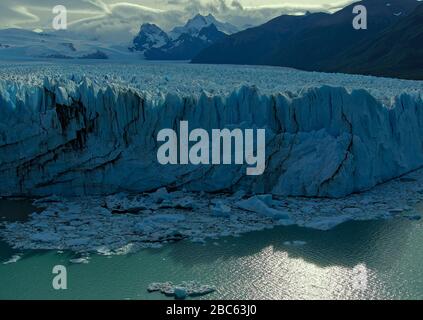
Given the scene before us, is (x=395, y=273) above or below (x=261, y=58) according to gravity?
below

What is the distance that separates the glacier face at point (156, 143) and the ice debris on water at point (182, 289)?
5547 mm

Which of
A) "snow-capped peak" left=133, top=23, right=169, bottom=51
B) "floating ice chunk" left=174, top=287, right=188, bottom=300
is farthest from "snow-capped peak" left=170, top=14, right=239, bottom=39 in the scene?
"floating ice chunk" left=174, top=287, right=188, bottom=300

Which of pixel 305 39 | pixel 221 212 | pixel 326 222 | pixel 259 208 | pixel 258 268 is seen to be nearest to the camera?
pixel 258 268

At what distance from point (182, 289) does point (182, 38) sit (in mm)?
101143

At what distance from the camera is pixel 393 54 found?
165 ft

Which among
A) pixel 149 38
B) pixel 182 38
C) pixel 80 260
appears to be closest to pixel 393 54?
pixel 80 260

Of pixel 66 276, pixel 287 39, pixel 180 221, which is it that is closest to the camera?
pixel 66 276

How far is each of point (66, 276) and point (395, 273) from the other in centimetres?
590

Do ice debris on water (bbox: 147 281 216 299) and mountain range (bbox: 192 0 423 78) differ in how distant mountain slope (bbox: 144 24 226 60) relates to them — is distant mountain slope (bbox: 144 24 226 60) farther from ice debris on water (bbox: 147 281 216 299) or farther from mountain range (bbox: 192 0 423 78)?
ice debris on water (bbox: 147 281 216 299)

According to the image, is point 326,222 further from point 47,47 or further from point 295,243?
point 47,47

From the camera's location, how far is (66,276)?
9227mm

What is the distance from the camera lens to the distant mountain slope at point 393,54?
46250mm
